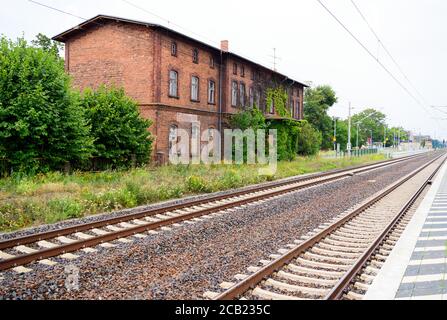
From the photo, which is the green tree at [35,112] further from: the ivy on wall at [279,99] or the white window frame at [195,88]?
the ivy on wall at [279,99]

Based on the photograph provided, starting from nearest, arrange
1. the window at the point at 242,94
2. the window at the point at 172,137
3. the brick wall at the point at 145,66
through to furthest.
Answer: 1. the brick wall at the point at 145,66
2. the window at the point at 172,137
3. the window at the point at 242,94

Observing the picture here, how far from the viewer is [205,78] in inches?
1187

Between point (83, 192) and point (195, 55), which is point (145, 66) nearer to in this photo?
point (195, 55)

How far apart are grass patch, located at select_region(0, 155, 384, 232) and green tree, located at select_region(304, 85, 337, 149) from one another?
47976mm

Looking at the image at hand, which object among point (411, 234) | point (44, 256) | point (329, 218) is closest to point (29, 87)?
point (44, 256)

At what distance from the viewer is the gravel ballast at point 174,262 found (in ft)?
18.2

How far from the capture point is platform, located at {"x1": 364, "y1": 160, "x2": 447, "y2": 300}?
534cm

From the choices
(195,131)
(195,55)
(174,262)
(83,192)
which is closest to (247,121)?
(195,131)

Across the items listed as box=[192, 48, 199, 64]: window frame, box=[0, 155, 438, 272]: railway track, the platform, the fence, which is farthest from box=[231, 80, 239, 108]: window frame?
the fence

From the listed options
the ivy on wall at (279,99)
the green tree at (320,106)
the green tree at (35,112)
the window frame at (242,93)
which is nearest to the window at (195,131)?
the window frame at (242,93)

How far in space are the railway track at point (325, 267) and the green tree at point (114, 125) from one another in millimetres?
12791

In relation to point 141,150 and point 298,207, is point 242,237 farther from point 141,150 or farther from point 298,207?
point 141,150

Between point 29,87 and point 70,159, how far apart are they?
347 cm

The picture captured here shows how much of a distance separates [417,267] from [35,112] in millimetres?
13587
